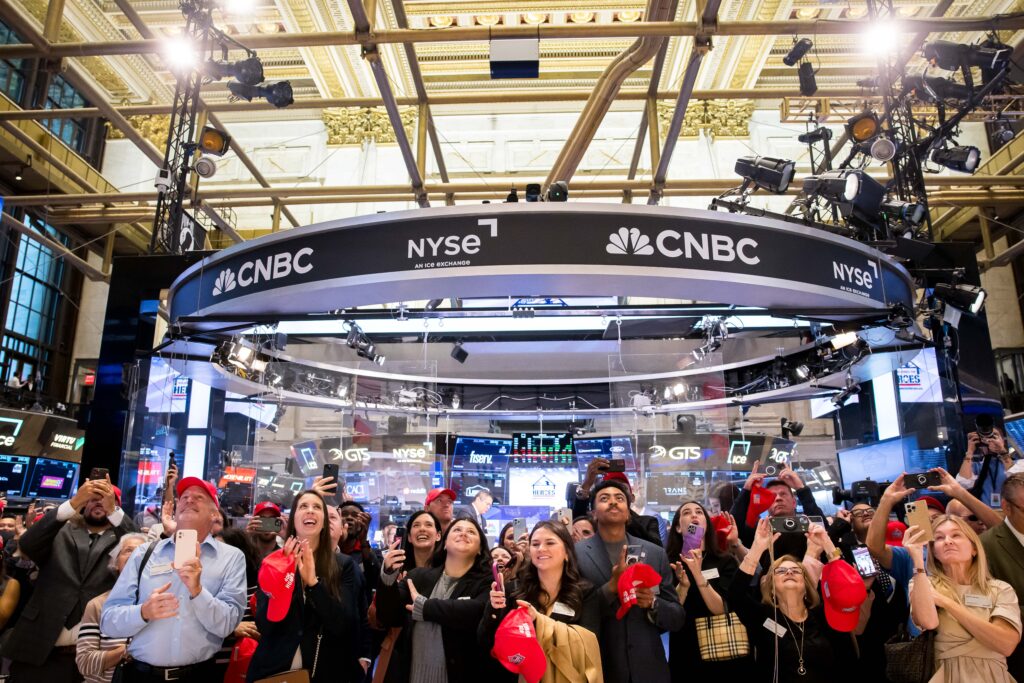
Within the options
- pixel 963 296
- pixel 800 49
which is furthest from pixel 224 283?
pixel 963 296

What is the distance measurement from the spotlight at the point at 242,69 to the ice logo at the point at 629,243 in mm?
3849

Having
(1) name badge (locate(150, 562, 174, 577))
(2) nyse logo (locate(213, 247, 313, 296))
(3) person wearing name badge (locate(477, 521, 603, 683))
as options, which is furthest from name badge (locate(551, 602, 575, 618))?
(2) nyse logo (locate(213, 247, 313, 296))

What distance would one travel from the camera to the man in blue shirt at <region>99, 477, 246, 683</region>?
3135 mm

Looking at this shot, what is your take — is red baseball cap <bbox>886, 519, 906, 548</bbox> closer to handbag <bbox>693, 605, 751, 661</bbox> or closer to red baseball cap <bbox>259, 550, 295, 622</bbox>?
handbag <bbox>693, 605, 751, 661</bbox>

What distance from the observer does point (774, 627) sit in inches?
139

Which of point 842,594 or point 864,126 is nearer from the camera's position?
point 842,594

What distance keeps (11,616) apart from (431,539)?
2553 millimetres

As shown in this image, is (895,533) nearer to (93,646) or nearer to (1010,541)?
(1010,541)

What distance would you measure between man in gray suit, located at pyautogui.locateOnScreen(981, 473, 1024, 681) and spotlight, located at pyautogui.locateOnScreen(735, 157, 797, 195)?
3.52 metres

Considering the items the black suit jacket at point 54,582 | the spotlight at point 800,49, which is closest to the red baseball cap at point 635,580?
the black suit jacket at point 54,582

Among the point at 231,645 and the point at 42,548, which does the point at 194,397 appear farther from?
the point at 231,645

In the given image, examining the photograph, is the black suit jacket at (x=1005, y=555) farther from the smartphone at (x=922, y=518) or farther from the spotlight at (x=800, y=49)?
the spotlight at (x=800, y=49)

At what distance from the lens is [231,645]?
3771 mm

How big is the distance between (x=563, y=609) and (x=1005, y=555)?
2.15m
